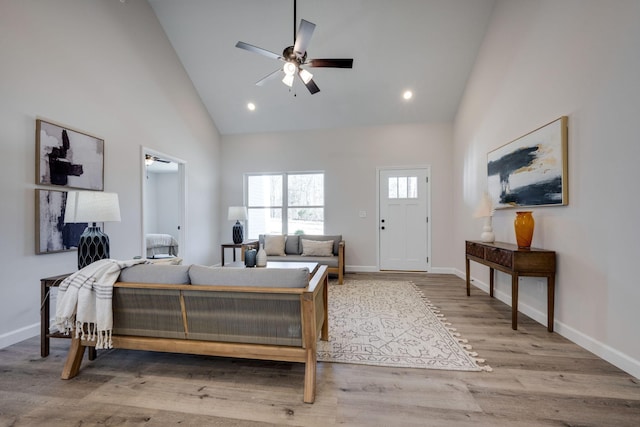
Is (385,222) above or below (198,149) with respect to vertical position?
below

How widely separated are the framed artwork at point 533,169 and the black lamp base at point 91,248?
4.17 meters

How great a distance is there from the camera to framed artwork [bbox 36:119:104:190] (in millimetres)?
2531

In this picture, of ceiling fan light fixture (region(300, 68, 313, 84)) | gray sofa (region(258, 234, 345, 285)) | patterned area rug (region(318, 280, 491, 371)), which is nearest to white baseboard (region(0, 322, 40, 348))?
patterned area rug (region(318, 280, 491, 371))

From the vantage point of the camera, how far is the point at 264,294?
1650 mm

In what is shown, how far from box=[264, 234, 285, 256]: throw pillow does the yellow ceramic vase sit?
353cm

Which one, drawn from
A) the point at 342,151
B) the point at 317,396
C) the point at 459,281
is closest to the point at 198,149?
the point at 342,151

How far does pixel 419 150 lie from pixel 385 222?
1.54 metres

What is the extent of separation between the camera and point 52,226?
2613mm

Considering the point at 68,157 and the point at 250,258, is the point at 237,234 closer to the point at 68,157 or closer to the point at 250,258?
the point at 250,258

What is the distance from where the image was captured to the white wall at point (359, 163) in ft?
16.8

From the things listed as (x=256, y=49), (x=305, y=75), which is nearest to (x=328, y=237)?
(x=305, y=75)

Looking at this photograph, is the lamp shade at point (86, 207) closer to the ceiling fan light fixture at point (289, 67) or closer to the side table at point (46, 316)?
the side table at point (46, 316)

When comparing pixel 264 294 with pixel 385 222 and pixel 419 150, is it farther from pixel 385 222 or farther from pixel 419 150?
pixel 419 150

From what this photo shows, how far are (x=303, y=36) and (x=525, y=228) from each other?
288cm
